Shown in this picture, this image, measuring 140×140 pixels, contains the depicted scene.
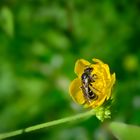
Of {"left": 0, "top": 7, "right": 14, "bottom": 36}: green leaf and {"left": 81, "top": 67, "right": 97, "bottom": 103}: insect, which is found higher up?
{"left": 0, "top": 7, "right": 14, "bottom": 36}: green leaf

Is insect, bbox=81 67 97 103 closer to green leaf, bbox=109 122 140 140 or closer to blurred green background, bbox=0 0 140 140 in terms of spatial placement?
green leaf, bbox=109 122 140 140

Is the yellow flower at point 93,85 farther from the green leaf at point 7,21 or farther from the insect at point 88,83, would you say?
the green leaf at point 7,21

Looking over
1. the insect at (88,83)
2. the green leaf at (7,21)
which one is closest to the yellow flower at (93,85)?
the insect at (88,83)

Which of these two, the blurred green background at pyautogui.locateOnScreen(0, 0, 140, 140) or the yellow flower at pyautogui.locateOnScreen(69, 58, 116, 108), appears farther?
the blurred green background at pyautogui.locateOnScreen(0, 0, 140, 140)

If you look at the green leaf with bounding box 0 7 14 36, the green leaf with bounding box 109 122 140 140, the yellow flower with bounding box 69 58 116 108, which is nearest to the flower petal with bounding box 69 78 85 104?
the yellow flower with bounding box 69 58 116 108

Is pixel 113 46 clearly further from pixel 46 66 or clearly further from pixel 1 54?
pixel 1 54

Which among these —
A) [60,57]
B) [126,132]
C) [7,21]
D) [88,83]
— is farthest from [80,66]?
[60,57]

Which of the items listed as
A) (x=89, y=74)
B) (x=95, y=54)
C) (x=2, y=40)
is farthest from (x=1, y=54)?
(x=89, y=74)
